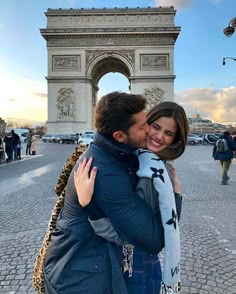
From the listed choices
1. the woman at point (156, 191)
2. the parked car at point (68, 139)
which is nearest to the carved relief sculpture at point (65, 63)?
the parked car at point (68, 139)

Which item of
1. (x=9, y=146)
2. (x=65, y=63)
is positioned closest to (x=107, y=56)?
(x=65, y=63)

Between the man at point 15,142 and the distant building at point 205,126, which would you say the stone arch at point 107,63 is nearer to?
the man at point 15,142

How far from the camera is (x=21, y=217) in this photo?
4.88 meters

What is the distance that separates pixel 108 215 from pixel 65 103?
30.1 meters

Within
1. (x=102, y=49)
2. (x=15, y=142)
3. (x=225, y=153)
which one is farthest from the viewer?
(x=102, y=49)

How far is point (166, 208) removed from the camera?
3.75 feet

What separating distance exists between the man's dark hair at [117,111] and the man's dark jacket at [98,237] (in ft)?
0.17

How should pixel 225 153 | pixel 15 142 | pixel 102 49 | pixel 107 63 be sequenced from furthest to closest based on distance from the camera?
pixel 107 63, pixel 102 49, pixel 15 142, pixel 225 153

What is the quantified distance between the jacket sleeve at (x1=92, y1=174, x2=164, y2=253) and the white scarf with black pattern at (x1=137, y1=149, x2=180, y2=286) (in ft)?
0.12

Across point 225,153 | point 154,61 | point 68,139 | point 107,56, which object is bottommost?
point 225,153

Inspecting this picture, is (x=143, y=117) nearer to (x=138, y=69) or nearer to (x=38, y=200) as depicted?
(x=38, y=200)

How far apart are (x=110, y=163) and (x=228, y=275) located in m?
2.26

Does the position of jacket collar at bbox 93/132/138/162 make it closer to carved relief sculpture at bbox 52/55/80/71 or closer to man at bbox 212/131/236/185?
man at bbox 212/131/236/185

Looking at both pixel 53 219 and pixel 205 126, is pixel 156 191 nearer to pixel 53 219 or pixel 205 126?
pixel 53 219
